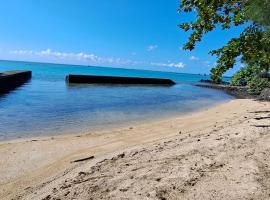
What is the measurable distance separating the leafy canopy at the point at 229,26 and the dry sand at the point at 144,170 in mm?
2202

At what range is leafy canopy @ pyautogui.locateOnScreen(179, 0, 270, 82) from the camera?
27.0 ft

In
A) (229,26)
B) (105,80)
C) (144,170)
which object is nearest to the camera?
(144,170)

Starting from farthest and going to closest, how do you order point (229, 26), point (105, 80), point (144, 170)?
1. point (105, 80)
2. point (229, 26)
3. point (144, 170)

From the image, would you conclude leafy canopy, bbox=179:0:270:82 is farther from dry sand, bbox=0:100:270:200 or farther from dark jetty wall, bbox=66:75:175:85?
dark jetty wall, bbox=66:75:175:85

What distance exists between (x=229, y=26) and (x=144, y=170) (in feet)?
17.7

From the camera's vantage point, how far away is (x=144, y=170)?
20.4ft

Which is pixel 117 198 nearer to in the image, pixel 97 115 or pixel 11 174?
pixel 11 174

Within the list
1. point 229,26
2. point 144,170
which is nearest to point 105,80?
point 229,26

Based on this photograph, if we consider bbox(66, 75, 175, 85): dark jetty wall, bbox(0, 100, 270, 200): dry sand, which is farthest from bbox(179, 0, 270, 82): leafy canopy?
bbox(66, 75, 175, 85): dark jetty wall

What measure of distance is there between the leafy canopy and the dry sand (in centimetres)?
220

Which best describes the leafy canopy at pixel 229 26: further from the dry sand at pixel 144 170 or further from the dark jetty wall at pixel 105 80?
the dark jetty wall at pixel 105 80

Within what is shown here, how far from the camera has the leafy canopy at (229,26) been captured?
27.0 feet

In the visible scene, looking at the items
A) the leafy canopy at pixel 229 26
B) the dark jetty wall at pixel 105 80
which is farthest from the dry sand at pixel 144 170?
the dark jetty wall at pixel 105 80

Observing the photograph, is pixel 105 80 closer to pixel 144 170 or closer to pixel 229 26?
pixel 229 26
